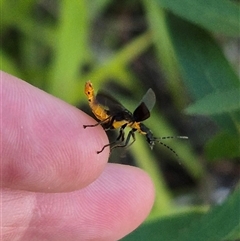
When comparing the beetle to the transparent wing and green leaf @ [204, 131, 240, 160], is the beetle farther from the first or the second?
green leaf @ [204, 131, 240, 160]

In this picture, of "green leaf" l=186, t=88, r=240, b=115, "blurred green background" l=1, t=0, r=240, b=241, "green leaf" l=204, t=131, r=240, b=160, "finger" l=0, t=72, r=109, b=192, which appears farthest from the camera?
"green leaf" l=204, t=131, r=240, b=160

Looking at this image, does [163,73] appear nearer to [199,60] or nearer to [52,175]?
[199,60]

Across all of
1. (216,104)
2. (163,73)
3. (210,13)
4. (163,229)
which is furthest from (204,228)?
(163,73)

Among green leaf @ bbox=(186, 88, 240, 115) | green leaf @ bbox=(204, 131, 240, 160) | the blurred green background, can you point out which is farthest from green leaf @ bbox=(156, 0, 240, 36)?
green leaf @ bbox=(204, 131, 240, 160)

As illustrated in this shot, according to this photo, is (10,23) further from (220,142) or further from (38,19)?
(220,142)

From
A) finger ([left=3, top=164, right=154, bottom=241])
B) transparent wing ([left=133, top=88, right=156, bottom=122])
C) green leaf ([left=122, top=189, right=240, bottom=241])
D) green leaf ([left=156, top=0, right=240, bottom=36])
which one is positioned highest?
green leaf ([left=156, top=0, right=240, bottom=36])

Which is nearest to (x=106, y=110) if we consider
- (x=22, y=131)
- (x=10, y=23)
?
(x=22, y=131)
